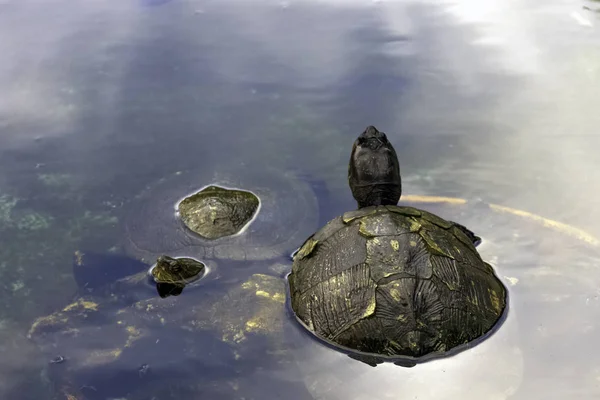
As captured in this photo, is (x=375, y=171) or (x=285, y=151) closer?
(x=375, y=171)

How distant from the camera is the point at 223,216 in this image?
490 cm

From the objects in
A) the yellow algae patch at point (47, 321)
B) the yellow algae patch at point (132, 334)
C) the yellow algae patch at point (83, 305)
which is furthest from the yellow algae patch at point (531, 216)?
the yellow algae patch at point (47, 321)

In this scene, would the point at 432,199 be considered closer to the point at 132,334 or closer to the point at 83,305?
the point at 132,334

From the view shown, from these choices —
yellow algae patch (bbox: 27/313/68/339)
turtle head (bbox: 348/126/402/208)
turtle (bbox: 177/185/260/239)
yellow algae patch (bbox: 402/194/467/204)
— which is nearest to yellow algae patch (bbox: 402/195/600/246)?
yellow algae patch (bbox: 402/194/467/204)

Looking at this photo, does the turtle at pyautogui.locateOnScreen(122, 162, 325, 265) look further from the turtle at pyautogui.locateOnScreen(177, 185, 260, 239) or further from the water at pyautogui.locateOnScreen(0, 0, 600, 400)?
the water at pyautogui.locateOnScreen(0, 0, 600, 400)

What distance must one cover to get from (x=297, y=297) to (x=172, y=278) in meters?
1.01

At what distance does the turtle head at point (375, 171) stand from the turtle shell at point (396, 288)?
54 cm

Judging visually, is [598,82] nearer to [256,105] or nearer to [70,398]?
[256,105]

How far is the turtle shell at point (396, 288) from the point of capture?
3471mm

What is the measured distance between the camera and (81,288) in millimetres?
4465

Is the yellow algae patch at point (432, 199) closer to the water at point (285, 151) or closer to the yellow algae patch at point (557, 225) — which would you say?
the water at point (285, 151)

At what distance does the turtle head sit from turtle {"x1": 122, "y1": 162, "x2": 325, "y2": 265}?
62 cm

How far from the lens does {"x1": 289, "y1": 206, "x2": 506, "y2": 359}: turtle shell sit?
137 inches

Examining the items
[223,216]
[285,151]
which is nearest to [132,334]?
[223,216]
